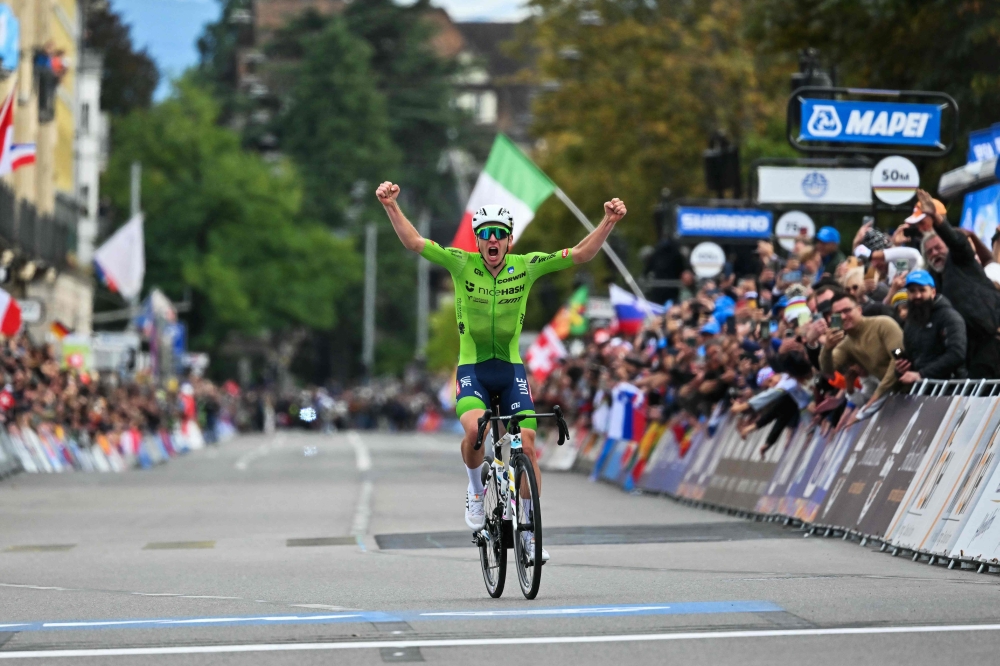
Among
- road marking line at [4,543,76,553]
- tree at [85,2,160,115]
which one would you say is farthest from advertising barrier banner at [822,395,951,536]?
tree at [85,2,160,115]

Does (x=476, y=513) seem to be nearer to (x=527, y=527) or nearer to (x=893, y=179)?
(x=527, y=527)

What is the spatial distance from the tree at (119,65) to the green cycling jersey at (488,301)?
74.7m

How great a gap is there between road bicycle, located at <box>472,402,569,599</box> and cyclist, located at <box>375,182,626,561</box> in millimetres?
121

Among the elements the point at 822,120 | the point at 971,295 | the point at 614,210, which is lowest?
the point at 971,295

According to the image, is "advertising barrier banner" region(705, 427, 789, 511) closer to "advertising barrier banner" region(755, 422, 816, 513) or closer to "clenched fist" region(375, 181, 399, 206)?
"advertising barrier banner" region(755, 422, 816, 513)

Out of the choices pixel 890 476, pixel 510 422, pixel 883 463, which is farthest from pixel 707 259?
pixel 510 422

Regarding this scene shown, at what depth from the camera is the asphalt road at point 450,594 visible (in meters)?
8.93

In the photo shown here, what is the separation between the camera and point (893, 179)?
2403 cm

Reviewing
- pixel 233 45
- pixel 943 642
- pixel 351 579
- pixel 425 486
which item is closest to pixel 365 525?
pixel 351 579

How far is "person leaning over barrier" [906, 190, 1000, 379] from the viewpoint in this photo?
50.1 ft

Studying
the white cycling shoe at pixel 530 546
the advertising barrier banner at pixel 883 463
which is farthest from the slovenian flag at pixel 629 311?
the white cycling shoe at pixel 530 546

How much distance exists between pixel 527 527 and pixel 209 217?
81.7 metres

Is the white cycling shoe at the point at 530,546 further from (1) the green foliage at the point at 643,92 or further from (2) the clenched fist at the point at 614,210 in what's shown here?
(1) the green foliage at the point at 643,92

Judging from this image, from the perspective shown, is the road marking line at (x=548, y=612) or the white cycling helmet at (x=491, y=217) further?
the white cycling helmet at (x=491, y=217)
